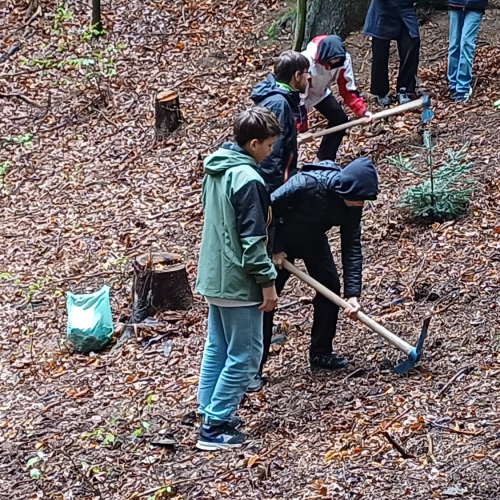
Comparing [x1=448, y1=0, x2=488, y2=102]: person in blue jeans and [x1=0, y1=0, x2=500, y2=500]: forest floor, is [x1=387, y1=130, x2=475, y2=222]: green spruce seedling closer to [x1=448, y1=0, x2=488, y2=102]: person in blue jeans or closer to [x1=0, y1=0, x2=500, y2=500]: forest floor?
[x1=0, y1=0, x2=500, y2=500]: forest floor

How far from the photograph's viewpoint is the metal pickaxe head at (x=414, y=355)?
5164mm

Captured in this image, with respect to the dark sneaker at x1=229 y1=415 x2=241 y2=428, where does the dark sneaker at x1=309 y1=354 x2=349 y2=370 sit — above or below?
above

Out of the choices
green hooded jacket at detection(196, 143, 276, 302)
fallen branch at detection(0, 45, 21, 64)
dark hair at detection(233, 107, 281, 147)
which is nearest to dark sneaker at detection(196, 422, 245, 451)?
green hooded jacket at detection(196, 143, 276, 302)

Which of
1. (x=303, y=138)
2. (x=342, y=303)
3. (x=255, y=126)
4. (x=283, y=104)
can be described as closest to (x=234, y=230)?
(x=255, y=126)

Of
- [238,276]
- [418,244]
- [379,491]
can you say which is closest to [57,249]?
[418,244]

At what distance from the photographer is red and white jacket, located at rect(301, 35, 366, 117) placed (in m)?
6.93

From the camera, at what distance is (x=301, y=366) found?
5719 millimetres

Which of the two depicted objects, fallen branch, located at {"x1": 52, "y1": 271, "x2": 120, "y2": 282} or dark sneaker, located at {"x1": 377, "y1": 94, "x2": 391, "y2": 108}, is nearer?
fallen branch, located at {"x1": 52, "y1": 271, "x2": 120, "y2": 282}

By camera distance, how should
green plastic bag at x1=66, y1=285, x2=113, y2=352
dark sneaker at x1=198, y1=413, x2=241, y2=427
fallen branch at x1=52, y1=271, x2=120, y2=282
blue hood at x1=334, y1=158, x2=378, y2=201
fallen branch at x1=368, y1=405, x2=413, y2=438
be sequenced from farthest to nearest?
fallen branch at x1=52, y1=271, x2=120, y2=282, green plastic bag at x1=66, y1=285, x2=113, y2=352, dark sneaker at x1=198, y1=413, x2=241, y2=427, blue hood at x1=334, y1=158, x2=378, y2=201, fallen branch at x1=368, y1=405, x2=413, y2=438

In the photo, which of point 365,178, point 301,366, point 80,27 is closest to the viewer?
point 365,178

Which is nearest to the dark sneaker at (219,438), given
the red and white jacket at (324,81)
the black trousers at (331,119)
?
the red and white jacket at (324,81)

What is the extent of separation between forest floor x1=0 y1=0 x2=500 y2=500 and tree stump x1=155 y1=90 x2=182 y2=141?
0.16 metres

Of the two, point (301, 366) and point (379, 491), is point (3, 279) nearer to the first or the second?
point (301, 366)

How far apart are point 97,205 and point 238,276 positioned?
210 inches
